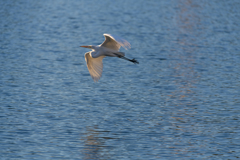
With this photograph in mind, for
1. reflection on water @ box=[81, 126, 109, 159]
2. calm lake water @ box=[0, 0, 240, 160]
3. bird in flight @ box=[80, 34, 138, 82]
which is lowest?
reflection on water @ box=[81, 126, 109, 159]

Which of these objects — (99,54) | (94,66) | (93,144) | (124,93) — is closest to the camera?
(93,144)

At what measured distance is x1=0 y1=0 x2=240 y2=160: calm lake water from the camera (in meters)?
13.9

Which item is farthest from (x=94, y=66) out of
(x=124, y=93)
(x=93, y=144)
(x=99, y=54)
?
(x=124, y=93)

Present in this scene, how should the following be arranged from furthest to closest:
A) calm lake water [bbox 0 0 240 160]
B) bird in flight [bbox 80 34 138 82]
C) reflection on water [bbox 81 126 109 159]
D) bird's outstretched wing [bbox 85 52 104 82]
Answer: bird's outstretched wing [bbox 85 52 104 82] → bird in flight [bbox 80 34 138 82] → calm lake water [bbox 0 0 240 160] → reflection on water [bbox 81 126 109 159]

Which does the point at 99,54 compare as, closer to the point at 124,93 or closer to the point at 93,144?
the point at 93,144

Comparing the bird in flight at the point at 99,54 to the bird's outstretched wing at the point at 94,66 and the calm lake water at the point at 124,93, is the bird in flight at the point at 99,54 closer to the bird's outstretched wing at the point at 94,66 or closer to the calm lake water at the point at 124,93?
the bird's outstretched wing at the point at 94,66

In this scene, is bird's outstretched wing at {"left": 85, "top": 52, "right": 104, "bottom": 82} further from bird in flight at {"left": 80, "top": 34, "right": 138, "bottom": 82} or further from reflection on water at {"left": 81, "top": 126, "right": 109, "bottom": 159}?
reflection on water at {"left": 81, "top": 126, "right": 109, "bottom": 159}

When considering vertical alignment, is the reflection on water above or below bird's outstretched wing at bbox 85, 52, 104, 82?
below

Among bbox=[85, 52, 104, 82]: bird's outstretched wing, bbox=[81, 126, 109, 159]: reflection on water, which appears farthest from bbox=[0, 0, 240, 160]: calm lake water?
bbox=[85, 52, 104, 82]: bird's outstretched wing

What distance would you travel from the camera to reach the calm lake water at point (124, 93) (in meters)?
13.9

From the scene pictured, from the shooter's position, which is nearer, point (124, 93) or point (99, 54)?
point (99, 54)

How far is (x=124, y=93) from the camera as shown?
63.3ft

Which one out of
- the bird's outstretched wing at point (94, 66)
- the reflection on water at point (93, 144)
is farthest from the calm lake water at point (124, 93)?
the bird's outstretched wing at point (94, 66)

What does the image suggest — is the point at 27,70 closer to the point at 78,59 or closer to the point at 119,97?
the point at 78,59
